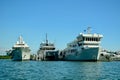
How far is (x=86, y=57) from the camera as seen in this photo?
97750mm

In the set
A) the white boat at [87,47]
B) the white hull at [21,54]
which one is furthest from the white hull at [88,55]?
the white hull at [21,54]

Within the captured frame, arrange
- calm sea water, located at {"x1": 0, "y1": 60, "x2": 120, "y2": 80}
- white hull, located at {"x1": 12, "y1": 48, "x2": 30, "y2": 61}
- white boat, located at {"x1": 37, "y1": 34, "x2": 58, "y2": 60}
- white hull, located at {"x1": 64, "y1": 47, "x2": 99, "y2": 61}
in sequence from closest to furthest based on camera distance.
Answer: calm sea water, located at {"x1": 0, "y1": 60, "x2": 120, "y2": 80}
white hull, located at {"x1": 64, "y1": 47, "x2": 99, "y2": 61}
white hull, located at {"x1": 12, "y1": 48, "x2": 30, "y2": 61}
white boat, located at {"x1": 37, "y1": 34, "x2": 58, "y2": 60}

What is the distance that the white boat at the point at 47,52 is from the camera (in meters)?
126

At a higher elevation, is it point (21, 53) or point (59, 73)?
point (21, 53)

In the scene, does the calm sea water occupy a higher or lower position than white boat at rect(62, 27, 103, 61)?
lower

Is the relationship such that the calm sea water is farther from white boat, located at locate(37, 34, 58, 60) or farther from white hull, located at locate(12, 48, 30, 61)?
white boat, located at locate(37, 34, 58, 60)

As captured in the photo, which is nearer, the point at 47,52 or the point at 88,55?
the point at 88,55

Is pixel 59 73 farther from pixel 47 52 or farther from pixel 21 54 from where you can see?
pixel 47 52

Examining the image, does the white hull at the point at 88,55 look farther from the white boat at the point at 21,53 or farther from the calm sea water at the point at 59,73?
the calm sea water at the point at 59,73

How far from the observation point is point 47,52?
418 feet

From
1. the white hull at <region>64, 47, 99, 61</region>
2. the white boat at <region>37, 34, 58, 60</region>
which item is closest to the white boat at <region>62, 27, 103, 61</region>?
the white hull at <region>64, 47, 99, 61</region>

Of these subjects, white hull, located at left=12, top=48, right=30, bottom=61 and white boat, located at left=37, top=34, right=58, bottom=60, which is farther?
white boat, located at left=37, top=34, right=58, bottom=60

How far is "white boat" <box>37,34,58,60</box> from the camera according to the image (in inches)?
4975

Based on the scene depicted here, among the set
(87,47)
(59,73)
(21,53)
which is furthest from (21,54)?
(59,73)
